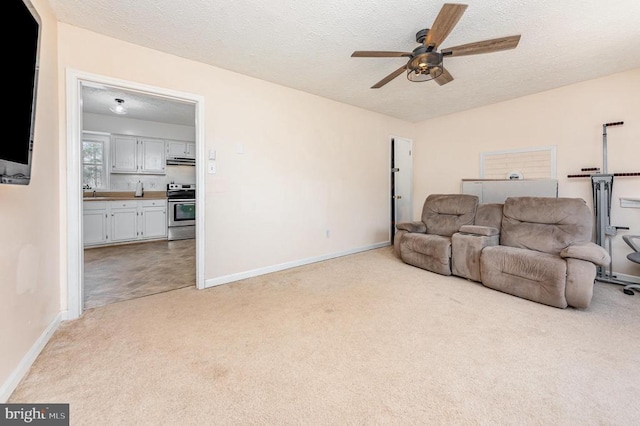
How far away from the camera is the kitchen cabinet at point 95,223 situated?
4.70 m

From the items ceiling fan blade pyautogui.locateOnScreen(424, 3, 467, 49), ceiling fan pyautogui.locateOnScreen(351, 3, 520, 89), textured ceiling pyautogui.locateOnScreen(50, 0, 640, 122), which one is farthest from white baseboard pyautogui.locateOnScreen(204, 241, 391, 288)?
ceiling fan blade pyautogui.locateOnScreen(424, 3, 467, 49)

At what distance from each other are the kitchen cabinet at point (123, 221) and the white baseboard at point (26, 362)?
134 inches

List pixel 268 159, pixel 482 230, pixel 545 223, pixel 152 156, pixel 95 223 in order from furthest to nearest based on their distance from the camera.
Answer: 1. pixel 152 156
2. pixel 95 223
3. pixel 268 159
4. pixel 482 230
5. pixel 545 223

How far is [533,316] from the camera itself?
7.33 ft

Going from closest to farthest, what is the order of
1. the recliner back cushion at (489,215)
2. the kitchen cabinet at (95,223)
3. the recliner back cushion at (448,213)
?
the recliner back cushion at (489,215)
the recliner back cushion at (448,213)
the kitchen cabinet at (95,223)

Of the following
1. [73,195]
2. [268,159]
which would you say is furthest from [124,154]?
[268,159]

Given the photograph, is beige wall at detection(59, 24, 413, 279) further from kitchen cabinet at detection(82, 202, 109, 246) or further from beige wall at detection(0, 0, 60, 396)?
kitchen cabinet at detection(82, 202, 109, 246)

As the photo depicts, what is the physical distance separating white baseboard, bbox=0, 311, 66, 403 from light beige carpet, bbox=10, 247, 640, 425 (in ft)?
0.13

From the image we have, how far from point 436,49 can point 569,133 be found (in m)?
2.78

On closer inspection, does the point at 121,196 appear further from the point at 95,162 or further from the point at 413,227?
the point at 413,227

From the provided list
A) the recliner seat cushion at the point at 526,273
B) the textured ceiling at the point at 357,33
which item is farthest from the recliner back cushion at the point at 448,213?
the textured ceiling at the point at 357,33

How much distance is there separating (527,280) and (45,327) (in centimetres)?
410

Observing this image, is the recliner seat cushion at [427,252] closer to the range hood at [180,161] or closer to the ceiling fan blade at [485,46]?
the ceiling fan blade at [485,46]

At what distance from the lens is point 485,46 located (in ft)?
6.57
